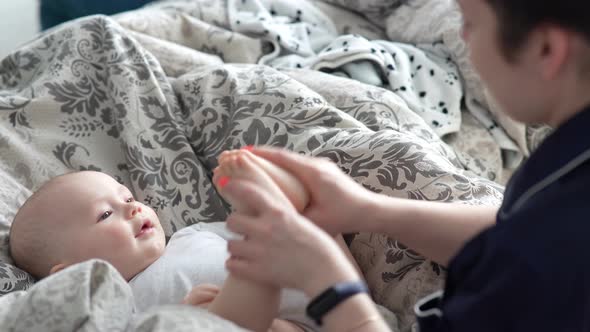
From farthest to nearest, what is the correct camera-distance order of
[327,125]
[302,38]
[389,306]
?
1. [302,38]
2. [327,125]
3. [389,306]

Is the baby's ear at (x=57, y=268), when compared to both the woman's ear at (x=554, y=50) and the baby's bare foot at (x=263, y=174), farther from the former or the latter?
the woman's ear at (x=554, y=50)

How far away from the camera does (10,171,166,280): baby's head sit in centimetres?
109

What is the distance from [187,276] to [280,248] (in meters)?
0.34

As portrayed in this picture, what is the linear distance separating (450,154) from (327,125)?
0.78 feet

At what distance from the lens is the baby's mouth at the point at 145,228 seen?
1.12 m

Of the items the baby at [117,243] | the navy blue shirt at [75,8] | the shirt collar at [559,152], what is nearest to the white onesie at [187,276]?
the baby at [117,243]

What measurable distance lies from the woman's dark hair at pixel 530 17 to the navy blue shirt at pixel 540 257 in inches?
3.7

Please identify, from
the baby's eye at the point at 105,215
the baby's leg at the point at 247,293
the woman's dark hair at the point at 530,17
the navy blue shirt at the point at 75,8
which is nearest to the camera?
the woman's dark hair at the point at 530,17

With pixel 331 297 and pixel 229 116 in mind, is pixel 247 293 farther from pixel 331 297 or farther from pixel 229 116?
pixel 229 116

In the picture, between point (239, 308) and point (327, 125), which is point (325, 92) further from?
point (239, 308)

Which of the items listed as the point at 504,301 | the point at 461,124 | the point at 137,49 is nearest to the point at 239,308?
the point at 504,301

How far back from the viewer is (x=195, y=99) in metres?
1.40

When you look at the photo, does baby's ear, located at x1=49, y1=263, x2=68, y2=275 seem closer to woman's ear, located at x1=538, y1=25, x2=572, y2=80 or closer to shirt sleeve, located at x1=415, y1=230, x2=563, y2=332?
shirt sleeve, located at x1=415, y1=230, x2=563, y2=332

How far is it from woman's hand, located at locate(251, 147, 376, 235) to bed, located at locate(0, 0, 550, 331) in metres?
0.17
